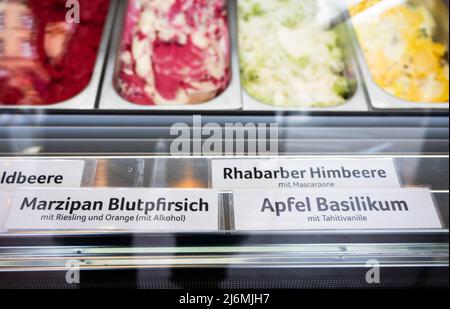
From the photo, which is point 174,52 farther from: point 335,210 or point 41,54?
point 335,210

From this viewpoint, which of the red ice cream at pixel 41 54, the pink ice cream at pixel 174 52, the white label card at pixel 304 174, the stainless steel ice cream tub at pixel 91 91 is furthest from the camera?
the pink ice cream at pixel 174 52

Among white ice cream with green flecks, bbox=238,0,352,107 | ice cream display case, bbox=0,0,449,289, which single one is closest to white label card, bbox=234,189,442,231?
ice cream display case, bbox=0,0,449,289

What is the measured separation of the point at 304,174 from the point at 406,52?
1.11 meters

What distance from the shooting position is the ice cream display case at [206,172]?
3.80ft

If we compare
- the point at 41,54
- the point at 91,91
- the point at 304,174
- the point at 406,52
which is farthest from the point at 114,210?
the point at 406,52

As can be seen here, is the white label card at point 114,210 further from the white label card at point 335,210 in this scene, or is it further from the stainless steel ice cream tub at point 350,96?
the stainless steel ice cream tub at point 350,96

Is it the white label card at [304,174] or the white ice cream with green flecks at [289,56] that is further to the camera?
the white ice cream with green flecks at [289,56]

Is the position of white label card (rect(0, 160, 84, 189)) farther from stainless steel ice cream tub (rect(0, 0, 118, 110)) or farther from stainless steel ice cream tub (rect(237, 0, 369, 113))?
stainless steel ice cream tub (rect(237, 0, 369, 113))

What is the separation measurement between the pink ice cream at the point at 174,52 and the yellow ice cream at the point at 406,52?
2.17ft

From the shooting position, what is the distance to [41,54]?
1.79m

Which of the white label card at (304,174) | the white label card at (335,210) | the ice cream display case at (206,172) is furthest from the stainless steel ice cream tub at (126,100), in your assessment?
the white label card at (335,210)

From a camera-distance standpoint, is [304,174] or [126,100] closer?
[304,174]

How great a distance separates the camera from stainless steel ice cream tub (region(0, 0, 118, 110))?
157cm

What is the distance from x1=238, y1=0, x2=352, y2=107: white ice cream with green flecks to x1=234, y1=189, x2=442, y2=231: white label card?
633 millimetres
